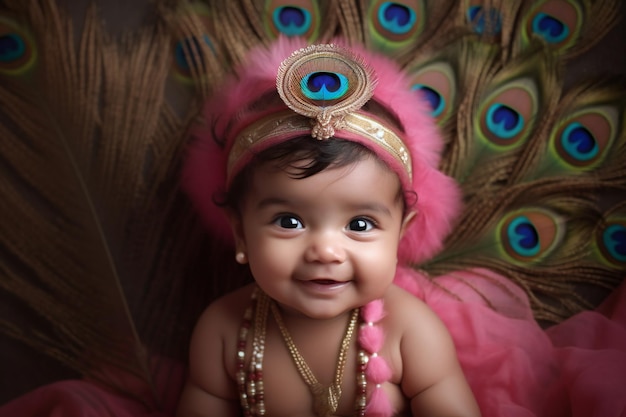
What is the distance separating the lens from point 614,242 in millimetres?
1438

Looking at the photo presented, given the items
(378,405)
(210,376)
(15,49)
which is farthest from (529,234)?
(15,49)

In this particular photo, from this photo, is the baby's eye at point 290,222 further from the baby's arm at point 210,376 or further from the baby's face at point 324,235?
the baby's arm at point 210,376

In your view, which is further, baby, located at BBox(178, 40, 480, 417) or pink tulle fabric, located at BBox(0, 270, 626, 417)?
pink tulle fabric, located at BBox(0, 270, 626, 417)

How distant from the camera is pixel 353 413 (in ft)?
4.10

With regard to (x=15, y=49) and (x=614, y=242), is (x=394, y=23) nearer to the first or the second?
(x=614, y=242)

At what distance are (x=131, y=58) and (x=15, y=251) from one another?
0.50 m

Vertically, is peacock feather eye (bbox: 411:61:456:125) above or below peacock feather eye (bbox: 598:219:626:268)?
above

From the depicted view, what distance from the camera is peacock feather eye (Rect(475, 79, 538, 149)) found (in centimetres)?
145

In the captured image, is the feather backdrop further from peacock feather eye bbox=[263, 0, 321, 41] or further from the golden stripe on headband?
the golden stripe on headband

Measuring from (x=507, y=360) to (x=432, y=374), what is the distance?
19 cm

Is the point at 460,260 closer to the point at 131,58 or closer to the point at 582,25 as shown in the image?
the point at 582,25

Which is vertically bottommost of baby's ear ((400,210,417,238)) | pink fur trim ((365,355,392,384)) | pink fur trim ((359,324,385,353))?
pink fur trim ((365,355,392,384))

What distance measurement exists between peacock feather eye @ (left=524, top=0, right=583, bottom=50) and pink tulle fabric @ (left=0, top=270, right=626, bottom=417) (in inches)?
20.9

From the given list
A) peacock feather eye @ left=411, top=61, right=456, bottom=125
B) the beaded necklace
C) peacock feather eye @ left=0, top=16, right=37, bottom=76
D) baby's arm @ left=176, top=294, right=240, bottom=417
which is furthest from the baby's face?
peacock feather eye @ left=0, top=16, right=37, bottom=76
